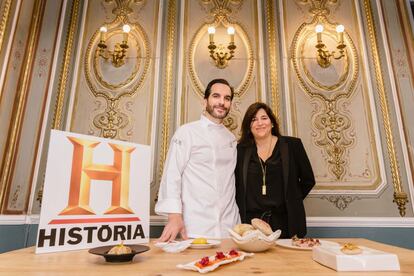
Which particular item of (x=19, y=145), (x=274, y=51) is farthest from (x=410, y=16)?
(x=19, y=145)

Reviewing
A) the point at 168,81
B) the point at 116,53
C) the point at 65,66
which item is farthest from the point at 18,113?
the point at 168,81

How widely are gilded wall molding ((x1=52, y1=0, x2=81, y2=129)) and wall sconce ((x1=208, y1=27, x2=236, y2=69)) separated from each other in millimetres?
1515

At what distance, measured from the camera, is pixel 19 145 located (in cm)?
262

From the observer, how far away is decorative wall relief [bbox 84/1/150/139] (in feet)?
9.60

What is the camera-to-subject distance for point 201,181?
6.64ft

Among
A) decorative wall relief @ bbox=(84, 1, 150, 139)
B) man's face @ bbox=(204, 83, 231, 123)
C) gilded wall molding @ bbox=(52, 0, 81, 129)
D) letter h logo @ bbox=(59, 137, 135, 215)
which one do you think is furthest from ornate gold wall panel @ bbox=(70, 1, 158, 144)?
letter h logo @ bbox=(59, 137, 135, 215)

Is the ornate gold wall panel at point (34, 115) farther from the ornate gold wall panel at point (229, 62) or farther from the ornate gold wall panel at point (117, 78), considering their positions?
the ornate gold wall panel at point (229, 62)

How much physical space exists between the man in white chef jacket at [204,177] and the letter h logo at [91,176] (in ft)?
1.71

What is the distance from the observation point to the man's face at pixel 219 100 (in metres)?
2.15

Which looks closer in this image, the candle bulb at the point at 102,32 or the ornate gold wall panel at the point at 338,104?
the ornate gold wall panel at the point at 338,104

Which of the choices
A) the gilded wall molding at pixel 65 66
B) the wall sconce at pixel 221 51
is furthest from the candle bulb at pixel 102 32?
the wall sconce at pixel 221 51

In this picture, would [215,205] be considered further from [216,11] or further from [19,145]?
[216,11]

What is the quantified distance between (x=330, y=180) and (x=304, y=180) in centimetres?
71

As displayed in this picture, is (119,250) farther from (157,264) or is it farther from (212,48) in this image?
(212,48)
